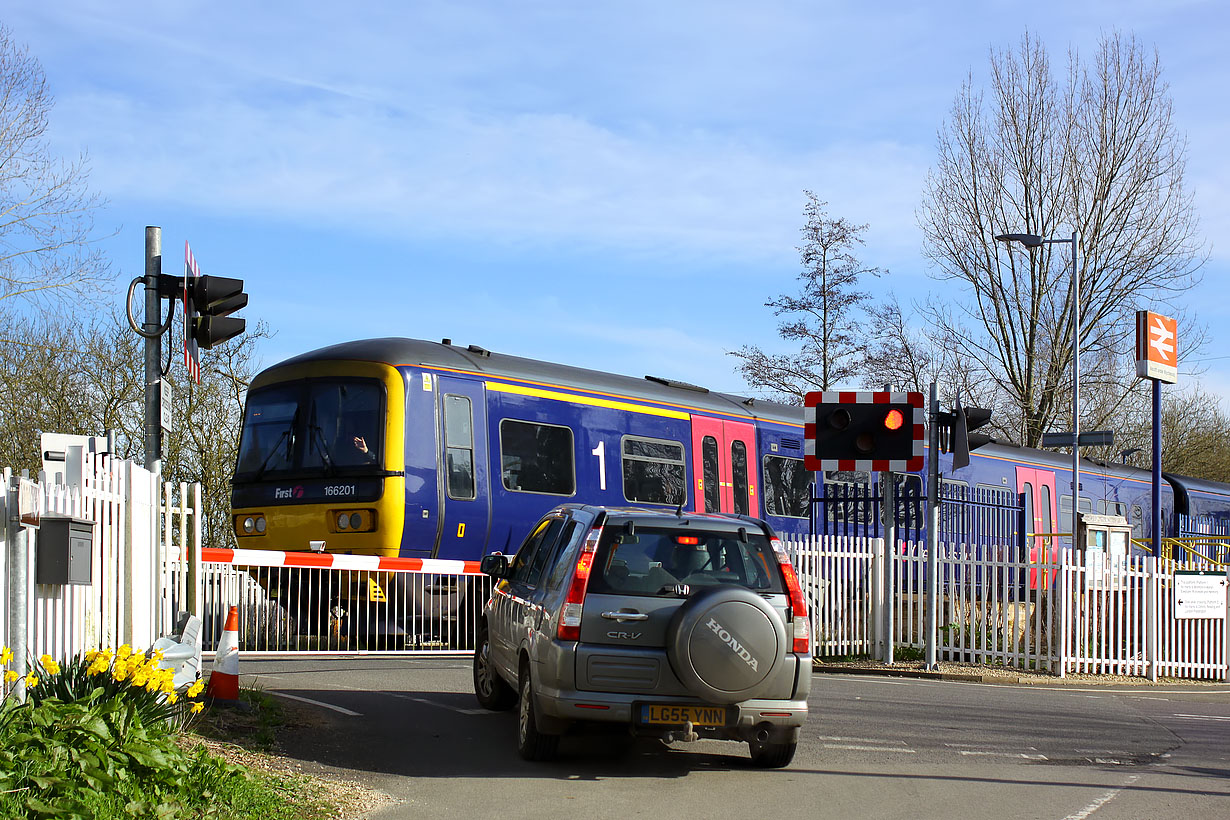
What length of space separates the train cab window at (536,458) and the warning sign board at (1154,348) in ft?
32.7

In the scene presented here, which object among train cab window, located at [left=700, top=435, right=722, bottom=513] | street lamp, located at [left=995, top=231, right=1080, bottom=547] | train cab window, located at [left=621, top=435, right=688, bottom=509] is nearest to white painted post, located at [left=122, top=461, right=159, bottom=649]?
train cab window, located at [left=621, top=435, right=688, bottom=509]

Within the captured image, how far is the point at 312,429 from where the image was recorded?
1565cm

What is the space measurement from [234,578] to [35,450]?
1555 cm

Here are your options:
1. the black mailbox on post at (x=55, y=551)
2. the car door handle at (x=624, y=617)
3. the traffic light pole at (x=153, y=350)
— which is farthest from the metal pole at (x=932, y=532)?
the black mailbox on post at (x=55, y=551)

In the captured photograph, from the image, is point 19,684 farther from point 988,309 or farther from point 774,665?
point 988,309

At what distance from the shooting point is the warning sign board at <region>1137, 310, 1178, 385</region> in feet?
69.1

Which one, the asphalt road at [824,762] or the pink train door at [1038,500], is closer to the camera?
the asphalt road at [824,762]

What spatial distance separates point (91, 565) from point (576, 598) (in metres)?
2.78

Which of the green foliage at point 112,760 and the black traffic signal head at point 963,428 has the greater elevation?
the black traffic signal head at point 963,428

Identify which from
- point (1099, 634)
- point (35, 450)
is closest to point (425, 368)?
point (1099, 634)

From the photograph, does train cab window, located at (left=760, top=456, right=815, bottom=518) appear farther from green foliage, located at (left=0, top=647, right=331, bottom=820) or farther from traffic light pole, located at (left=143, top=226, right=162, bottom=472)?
green foliage, located at (left=0, top=647, right=331, bottom=820)

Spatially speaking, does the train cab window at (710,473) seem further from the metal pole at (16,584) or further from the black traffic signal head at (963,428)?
the metal pole at (16,584)

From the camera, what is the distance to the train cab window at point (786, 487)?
2009cm

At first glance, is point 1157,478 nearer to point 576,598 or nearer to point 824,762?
point 824,762
